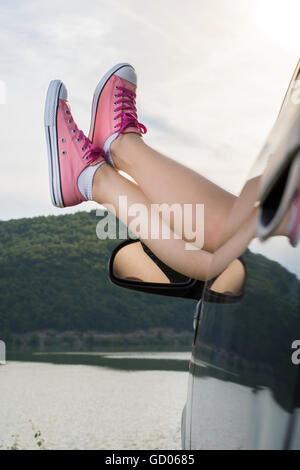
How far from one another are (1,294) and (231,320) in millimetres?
36632

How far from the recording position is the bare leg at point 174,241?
0.35 metres

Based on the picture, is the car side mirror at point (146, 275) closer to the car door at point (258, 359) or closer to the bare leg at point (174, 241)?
the bare leg at point (174, 241)

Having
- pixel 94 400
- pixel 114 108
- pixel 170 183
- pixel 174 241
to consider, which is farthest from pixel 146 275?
pixel 94 400

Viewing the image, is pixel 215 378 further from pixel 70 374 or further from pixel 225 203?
pixel 70 374

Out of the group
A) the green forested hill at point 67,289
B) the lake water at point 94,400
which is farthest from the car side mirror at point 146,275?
the green forested hill at point 67,289

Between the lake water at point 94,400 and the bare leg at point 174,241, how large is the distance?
66.4ft

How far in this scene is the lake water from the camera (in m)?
23.0

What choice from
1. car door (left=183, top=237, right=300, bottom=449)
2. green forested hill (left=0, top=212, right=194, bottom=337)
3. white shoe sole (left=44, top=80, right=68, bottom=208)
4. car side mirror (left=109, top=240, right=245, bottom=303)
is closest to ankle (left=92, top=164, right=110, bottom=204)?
white shoe sole (left=44, top=80, right=68, bottom=208)

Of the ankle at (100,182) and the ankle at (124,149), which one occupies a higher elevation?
the ankle at (124,149)

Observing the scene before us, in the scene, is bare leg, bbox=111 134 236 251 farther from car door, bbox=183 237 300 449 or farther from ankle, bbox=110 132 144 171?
car door, bbox=183 237 300 449

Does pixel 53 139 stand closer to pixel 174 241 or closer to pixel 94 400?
pixel 174 241

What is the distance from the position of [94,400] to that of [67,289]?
770 cm

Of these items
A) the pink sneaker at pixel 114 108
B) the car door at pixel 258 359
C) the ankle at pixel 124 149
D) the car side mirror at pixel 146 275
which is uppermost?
the pink sneaker at pixel 114 108

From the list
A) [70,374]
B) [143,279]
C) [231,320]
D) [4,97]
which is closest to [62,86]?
[143,279]
